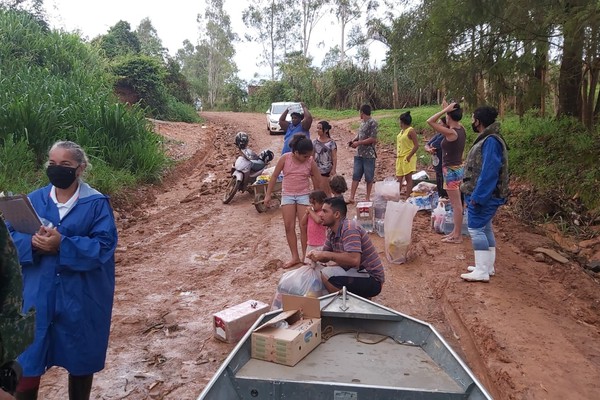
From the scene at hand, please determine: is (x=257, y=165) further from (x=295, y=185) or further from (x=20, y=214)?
(x=20, y=214)

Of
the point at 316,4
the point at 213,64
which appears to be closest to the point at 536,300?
the point at 316,4

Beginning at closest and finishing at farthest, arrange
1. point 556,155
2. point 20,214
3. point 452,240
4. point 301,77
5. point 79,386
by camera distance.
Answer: point 20,214, point 79,386, point 452,240, point 556,155, point 301,77

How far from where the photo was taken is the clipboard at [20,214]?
272cm

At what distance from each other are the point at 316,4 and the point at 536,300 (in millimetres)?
44043

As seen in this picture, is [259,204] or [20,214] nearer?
[20,214]

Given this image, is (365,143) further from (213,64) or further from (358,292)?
(213,64)

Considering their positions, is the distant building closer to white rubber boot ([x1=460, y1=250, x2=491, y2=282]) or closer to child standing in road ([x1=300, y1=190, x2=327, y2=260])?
child standing in road ([x1=300, y1=190, x2=327, y2=260])

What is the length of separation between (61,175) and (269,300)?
3.00 metres

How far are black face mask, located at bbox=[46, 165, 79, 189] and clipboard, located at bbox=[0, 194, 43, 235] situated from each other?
0.25 meters

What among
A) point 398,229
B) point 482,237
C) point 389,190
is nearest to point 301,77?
point 389,190

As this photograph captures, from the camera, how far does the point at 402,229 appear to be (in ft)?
20.7

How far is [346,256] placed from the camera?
454cm

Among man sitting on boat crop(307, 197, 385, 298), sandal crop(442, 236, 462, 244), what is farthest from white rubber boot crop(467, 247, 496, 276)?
man sitting on boat crop(307, 197, 385, 298)

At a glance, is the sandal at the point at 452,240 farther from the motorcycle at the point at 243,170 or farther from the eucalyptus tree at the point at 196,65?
the eucalyptus tree at the point at 196,65
